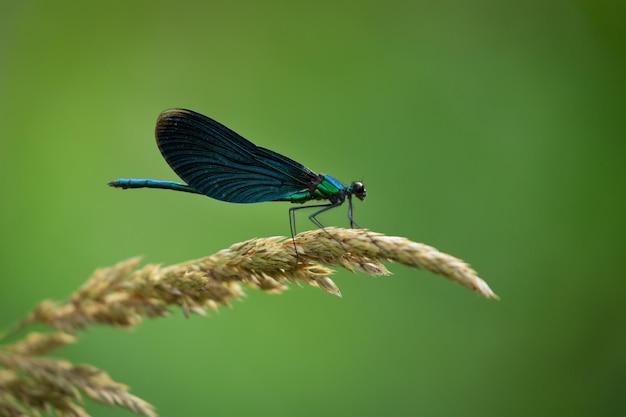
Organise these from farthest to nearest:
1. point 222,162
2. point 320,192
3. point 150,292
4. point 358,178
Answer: point 358,178 < point 320,192 < point 222,162 < point 150,292

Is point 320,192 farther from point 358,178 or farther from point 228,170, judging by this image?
point 358,178

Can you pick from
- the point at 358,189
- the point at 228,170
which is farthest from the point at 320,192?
the point at 228,170

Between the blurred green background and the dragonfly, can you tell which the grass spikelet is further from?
the blurred green background

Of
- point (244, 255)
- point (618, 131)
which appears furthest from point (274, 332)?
point (618, 131)

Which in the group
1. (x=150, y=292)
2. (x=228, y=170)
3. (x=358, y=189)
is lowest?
(x=150, y=292)

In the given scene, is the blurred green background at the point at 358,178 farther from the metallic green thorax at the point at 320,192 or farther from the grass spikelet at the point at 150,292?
the grass spikelet at the point at 150,292

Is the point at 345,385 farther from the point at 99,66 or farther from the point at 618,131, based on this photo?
the point at 99,66
